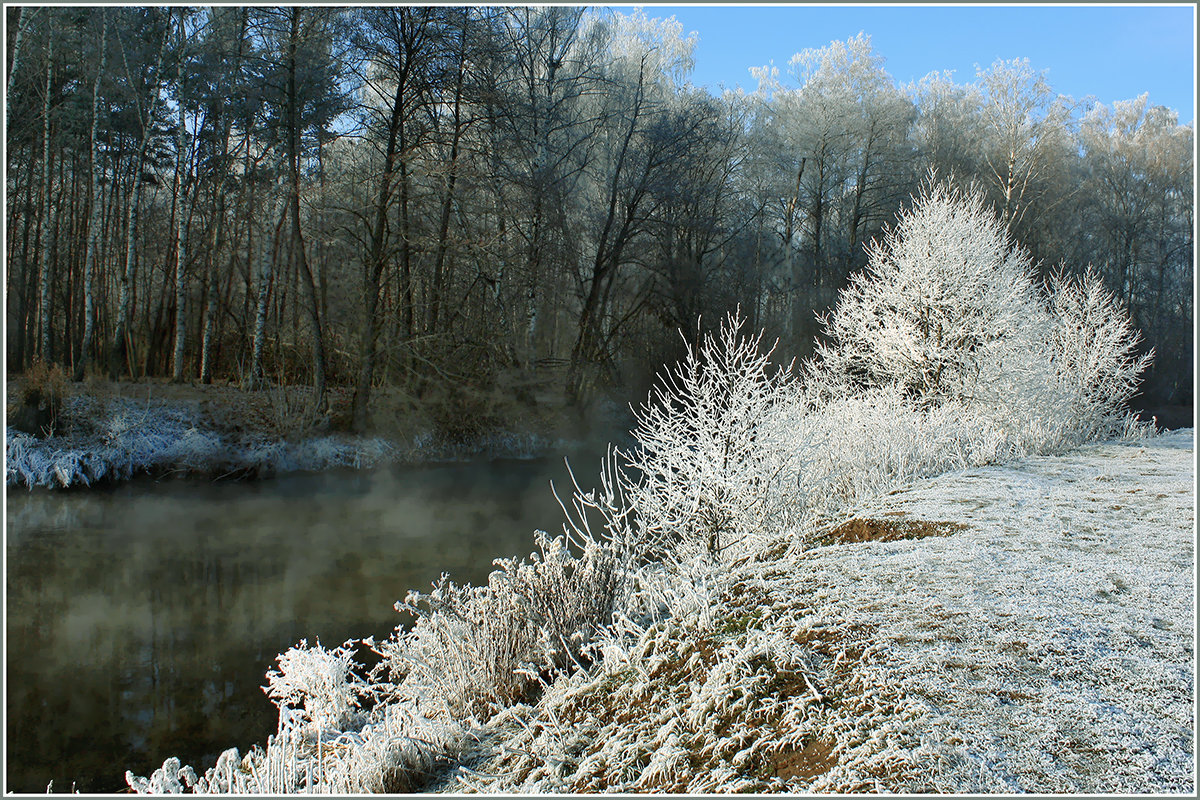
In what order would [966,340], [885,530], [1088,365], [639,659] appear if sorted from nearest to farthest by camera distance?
[639,659] → [885,530] → [966,340] → [1088,365]

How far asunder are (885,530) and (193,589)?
7.63 m

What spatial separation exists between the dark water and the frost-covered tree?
7.10 metres

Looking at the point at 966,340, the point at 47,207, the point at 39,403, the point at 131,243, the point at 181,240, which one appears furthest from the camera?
the point at 181,240

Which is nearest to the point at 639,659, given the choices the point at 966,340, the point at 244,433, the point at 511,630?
the point at 511,630

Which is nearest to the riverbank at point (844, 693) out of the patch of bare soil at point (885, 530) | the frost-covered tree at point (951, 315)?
the patch of bare soil at point (885, 530)

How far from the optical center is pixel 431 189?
17.2m

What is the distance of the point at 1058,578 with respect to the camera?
4246 mm

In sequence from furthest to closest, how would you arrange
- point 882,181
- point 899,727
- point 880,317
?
point 882,181
point 880,317
point 899,727

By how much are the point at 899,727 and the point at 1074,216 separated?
98.5 ft

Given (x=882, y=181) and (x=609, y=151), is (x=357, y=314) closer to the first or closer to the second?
(x=609, y=151)

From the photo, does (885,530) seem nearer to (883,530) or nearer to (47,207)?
(883,530)

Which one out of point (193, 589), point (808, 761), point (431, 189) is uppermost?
point (431, 189)

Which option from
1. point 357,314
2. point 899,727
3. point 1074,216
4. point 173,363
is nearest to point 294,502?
point 357,314

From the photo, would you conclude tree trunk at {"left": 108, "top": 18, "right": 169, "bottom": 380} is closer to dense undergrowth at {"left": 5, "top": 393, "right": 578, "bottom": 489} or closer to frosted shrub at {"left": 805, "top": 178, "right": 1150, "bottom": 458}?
dense undergrowth at {"left": 5, "top": 393, "right": 578, "bottom": 489}
